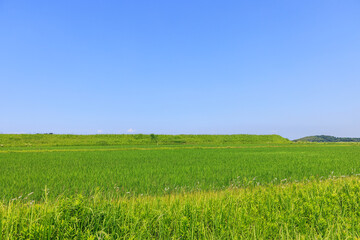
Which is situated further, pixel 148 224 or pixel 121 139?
pixel 121 139

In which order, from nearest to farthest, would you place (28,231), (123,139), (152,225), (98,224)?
(28,231)
(98,224)
(152,225)
(123,139)

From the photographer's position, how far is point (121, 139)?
6706 cm

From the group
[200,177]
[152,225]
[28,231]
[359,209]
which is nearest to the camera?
[28,231]

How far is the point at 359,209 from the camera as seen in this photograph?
18.7 ft

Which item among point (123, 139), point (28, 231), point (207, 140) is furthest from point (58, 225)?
point (207, 140)

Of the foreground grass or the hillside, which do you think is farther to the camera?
the hillside

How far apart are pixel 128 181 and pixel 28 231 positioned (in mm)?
6926

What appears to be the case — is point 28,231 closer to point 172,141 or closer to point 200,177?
point 200,177

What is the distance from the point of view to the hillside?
5809 cm

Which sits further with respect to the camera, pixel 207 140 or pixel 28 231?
pixel 207 140

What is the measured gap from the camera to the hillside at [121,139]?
58094mm

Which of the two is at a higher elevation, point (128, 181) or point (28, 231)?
point (28, 231)

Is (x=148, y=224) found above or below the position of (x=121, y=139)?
above

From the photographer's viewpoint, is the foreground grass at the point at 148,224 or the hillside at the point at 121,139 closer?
the foreground grass at the point at 148,224
